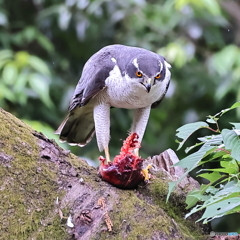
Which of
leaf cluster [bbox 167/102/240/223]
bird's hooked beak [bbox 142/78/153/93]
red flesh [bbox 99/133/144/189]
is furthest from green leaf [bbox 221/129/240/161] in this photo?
bird's hooked beak [bbox 142/78/153/93]

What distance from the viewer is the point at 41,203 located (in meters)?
2.38

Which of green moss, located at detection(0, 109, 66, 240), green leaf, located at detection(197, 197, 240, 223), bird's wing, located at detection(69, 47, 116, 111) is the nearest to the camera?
Result: green leaf, located at detection(197, 197, 240, 223)

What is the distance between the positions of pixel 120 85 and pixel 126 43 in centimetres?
294

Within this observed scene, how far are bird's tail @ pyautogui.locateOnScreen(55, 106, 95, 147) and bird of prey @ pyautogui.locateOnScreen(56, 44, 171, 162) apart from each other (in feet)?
0.26

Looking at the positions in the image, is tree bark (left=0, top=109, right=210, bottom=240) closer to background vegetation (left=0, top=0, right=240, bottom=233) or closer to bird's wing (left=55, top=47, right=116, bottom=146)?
bird's wing (left=55, top=47, right=116, bottom=146)

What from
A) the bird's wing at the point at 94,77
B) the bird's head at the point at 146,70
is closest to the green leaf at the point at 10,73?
the bird's wing at the point at 94,77

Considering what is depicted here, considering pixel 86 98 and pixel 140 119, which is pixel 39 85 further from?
pixel 140 119

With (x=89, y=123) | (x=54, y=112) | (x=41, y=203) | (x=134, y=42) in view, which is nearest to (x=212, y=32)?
(x=134, y=42)

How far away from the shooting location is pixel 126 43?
6305 millimetres

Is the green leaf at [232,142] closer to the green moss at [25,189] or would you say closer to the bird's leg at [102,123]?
the green moss at [25,189]

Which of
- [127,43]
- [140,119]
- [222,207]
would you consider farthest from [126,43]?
[222,207]

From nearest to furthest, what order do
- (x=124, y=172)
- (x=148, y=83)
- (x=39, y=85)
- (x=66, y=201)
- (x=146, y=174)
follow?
(x=66, y=201)
(x=124, y=172)
(x=146, y=174)
(x=148, y=83)
(x=39, y=85)

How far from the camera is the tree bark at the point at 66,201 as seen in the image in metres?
2.29

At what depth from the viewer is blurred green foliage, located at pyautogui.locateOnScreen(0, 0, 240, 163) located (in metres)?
5.77
